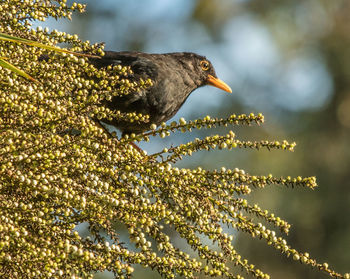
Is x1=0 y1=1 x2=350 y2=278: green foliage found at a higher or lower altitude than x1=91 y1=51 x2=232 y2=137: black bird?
lower

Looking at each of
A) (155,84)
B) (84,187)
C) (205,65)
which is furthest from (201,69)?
(84,187)

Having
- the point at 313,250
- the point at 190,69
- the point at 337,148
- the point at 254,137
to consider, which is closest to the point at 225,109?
the point at 254,137

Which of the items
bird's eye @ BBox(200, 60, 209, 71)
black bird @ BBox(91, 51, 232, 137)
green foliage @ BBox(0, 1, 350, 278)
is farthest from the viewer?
bird's eye @ BBox(200, 60, 209, 71)

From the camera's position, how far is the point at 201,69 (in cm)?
343

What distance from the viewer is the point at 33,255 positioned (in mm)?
1018

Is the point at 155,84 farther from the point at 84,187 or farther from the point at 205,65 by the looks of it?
the point at 84,187

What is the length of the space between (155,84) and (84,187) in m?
1.70

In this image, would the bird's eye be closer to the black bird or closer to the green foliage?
the black bird

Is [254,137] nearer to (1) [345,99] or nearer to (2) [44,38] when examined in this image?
(1) [345,99]

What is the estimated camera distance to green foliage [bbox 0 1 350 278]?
3.47ft

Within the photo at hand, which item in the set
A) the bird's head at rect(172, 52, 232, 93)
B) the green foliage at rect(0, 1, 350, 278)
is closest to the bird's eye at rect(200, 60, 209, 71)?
the bird's head at rect(172, 52, 232, 93)

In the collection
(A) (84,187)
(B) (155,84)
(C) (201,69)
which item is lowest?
(A) (84,187)

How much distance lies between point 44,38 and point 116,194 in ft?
1.57

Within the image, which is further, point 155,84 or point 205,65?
point 205,65
